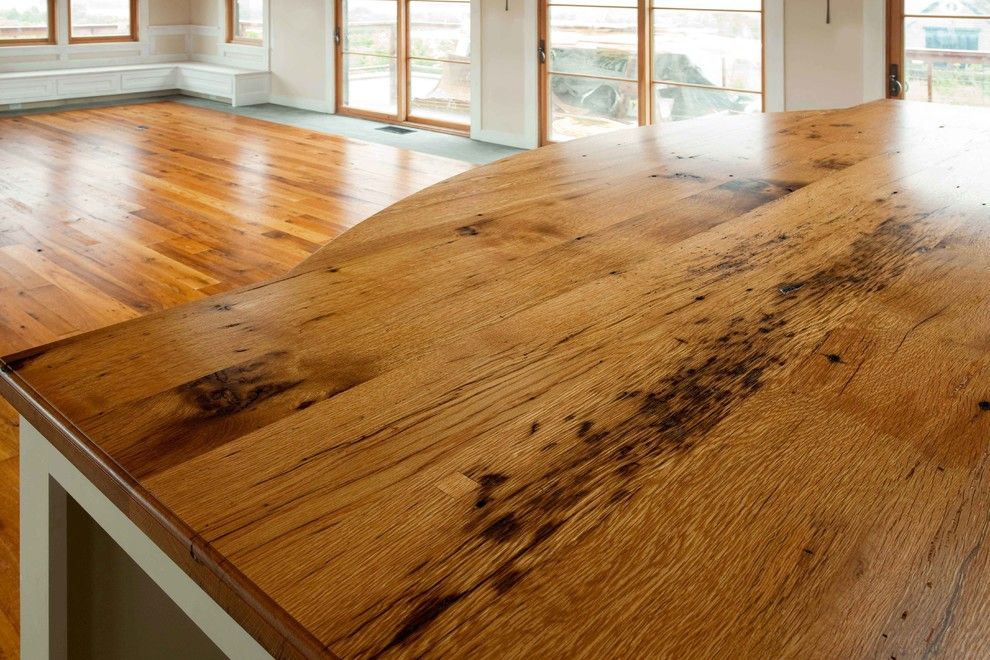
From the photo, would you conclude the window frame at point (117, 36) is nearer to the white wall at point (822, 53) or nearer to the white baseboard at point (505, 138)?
the white baseboard at point (505, 138)

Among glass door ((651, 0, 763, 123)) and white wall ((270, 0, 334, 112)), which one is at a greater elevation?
white wall ((270, 0, 334, 112))

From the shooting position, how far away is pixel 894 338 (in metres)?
0.84

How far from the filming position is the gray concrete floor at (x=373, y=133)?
260 inches

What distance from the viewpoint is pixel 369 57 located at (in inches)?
312

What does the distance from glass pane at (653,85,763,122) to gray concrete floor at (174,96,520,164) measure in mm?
1121

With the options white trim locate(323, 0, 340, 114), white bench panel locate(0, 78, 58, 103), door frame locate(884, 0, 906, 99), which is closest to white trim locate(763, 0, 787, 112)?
door frame locate(884, 0, 906, 99)

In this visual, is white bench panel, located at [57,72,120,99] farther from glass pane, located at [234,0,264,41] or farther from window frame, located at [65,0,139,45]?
glass pane, located at [234,0,264,41]

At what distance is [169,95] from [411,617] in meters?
9.96

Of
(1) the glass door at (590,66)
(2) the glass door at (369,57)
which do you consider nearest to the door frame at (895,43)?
(1) the glass door at (590,66)

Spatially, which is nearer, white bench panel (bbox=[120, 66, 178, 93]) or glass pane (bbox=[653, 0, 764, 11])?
glass pane (bbox=[653, 0, 764, 11])

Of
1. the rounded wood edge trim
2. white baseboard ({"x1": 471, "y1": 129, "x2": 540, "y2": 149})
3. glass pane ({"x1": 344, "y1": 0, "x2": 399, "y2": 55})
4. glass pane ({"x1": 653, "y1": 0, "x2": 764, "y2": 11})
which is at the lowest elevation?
the rounded wood edge trim

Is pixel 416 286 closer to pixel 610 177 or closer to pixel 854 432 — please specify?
pixel 854 432

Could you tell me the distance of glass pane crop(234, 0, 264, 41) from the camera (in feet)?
29.7

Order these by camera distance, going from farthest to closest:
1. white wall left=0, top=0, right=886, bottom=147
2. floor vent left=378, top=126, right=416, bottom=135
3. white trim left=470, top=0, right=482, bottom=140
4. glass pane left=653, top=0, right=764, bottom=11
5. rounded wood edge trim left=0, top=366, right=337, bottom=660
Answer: floor vent left=378, top=126, right=416, bottom=135 < white trim left=470, top=0, right=482, bottom=140 < glass pane left=653, top=0, right=764, bottom=11 < white wall left=0, top=0, right=886, bottom=147 < rounded wood edge trim left=0, top=366, right=337, bottom=660
